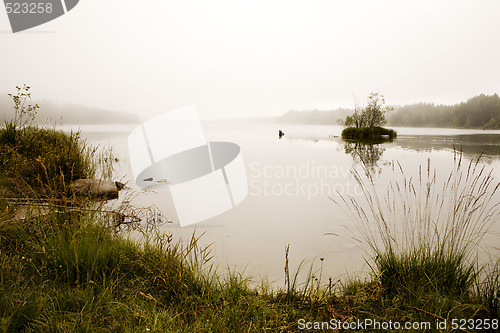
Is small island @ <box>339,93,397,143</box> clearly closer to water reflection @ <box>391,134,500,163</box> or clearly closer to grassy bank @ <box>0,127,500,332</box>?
water reflection @ <box>391,134,500,163</box>

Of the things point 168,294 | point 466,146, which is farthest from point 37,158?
point 466,146

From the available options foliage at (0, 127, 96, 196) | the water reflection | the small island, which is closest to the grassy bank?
foliage at (0, 127, 96, 196)

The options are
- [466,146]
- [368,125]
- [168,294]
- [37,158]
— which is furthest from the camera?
[368,125]

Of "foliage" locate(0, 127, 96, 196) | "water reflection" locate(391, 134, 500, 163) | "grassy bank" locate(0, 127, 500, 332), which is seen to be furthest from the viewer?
"water reflection" locate(391, 134, 500, 163)

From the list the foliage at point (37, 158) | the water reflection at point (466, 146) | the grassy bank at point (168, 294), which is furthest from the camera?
the water reflection at point (466, 146)

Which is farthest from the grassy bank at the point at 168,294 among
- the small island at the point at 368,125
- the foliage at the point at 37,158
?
the small island at the point at 368,125

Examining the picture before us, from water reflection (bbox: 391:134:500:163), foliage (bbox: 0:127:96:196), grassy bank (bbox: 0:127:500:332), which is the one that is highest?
foliage (bbox: 0:127:96:196)

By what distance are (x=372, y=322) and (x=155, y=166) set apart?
9.97 metres

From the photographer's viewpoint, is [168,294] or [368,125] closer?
[168,294]

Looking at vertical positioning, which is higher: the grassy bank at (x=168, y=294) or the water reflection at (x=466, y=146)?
the water reflection at (x=466, y=146)

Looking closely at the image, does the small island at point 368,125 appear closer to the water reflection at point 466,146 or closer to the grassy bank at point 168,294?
the water reflection at point 466,146

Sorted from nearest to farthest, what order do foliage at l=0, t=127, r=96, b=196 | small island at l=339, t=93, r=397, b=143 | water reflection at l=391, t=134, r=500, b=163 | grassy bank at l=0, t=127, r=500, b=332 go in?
grassy bank at l=0, t=127, r=500, b=332, foliage at l=0, t=127, r=96, b=196, water reflection at l=391, t=134, r=500, b=163, small island at l=339, t=93, r=397, b=143

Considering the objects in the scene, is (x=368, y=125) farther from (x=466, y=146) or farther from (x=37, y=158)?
(x=37, y=158)

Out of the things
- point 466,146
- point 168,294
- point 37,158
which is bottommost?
point 168,294
